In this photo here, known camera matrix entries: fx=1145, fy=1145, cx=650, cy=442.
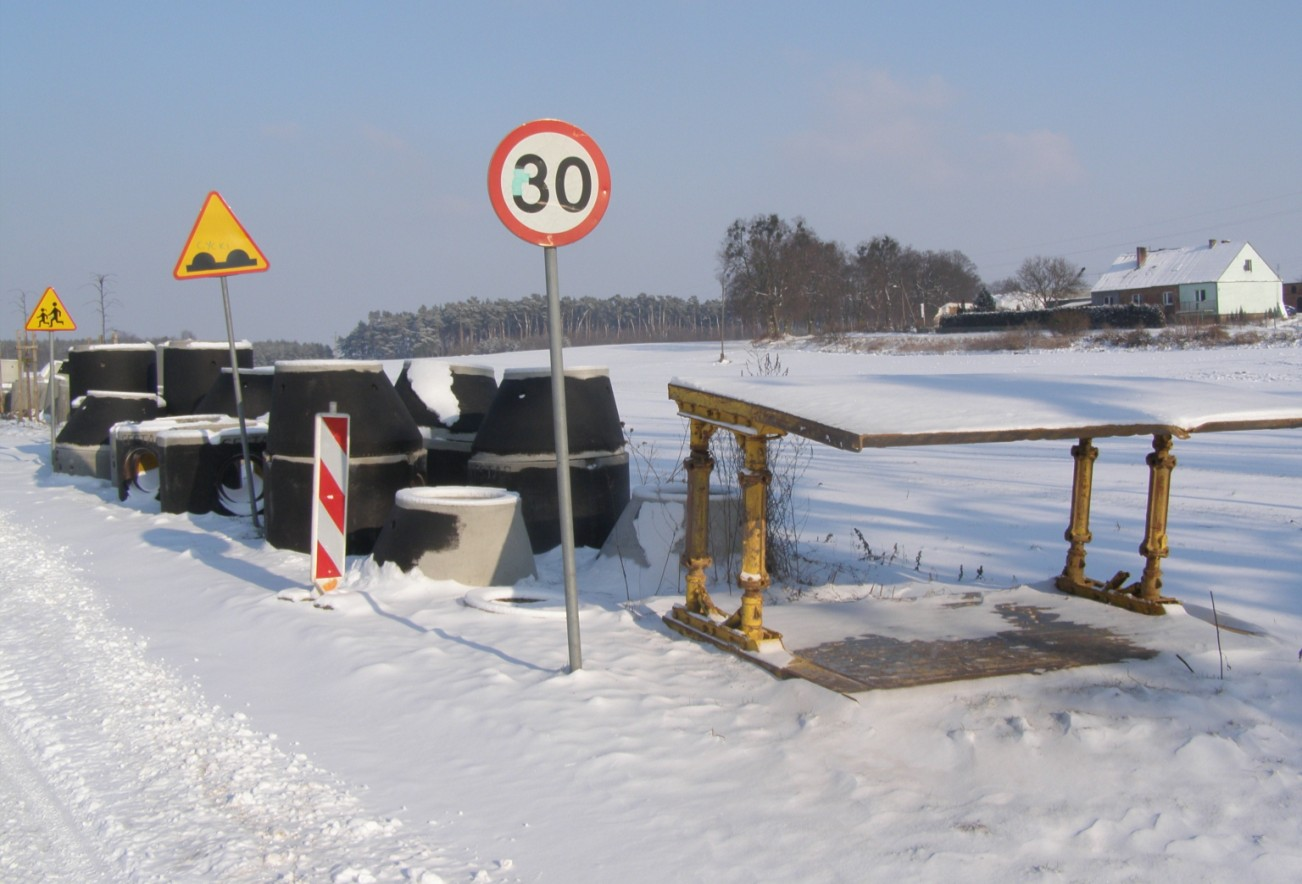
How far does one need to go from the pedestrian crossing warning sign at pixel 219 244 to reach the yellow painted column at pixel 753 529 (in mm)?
5697

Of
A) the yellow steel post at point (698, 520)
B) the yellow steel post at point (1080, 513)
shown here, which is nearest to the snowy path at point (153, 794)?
the yellow steel post at point (698, 520)

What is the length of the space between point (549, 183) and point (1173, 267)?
81889 millimetres

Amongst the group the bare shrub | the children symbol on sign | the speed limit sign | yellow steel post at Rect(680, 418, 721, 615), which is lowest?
the bare shrub

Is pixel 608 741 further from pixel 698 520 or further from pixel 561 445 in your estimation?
pixel 698 520

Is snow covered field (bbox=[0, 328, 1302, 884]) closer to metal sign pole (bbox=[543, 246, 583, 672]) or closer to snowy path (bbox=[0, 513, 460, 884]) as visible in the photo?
snowy path (bbox=[0, 513, 460, 884])

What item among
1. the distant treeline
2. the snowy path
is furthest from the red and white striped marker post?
the distant treeline

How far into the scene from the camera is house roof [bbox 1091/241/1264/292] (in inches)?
2918

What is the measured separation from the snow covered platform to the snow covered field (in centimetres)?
28

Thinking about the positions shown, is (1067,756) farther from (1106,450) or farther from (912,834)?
(1106,450)

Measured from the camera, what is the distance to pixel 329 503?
7434mm

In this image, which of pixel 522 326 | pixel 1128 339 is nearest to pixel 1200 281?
pixel 1128 339

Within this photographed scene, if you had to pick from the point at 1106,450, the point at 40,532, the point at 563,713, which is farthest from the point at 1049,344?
the point at 563,713

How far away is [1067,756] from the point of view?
441 centimetres

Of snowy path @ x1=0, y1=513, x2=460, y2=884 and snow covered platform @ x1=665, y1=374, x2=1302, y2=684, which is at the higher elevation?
snow covered platform @ x1=665, y1=374, x2=1302, y2=684
